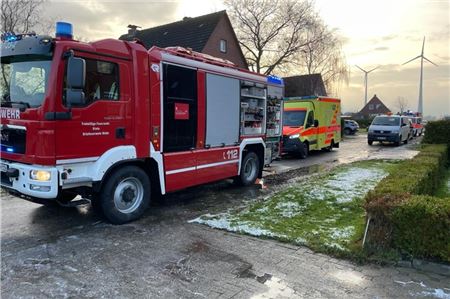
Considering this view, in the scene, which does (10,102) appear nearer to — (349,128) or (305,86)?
(349,128)

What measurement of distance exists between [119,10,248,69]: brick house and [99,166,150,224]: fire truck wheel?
22096 millimetres

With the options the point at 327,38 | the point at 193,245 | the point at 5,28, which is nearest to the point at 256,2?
the point at 327,38

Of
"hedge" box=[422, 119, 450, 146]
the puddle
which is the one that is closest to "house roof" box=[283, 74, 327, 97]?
"hedge" box=[422, 119, 450, 146]

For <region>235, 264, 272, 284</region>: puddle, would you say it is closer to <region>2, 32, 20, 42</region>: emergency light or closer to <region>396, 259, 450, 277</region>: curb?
<region>396, 259, 450, 277</region>: curb

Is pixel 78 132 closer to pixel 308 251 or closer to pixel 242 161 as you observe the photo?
pixel 308 251

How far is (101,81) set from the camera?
5.93 meters

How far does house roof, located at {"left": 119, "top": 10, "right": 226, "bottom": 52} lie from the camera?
93.4 ft

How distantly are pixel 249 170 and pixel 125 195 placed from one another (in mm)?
4472

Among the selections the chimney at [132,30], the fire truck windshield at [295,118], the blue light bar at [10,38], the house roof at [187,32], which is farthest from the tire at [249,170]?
the chimney at [132,30]

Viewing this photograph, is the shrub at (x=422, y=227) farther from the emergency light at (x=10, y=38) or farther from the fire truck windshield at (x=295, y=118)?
the fire truck windshield at (x=295, y=118)

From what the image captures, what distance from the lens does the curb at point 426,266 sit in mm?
4578

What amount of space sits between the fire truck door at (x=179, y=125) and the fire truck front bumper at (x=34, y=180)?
2.09 meters

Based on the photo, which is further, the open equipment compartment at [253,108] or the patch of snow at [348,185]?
the open equipment compartment at [253,108]

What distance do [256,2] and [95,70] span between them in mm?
30238
